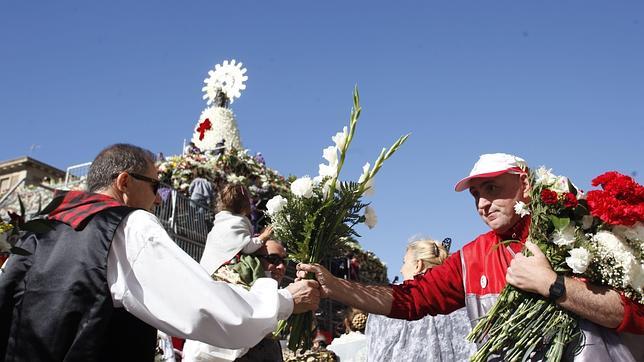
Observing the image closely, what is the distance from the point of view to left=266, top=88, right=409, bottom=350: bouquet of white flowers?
370 cm

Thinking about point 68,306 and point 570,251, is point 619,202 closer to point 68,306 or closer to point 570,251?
point 570,251

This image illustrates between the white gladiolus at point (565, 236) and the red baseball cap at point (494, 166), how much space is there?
19.4 inches

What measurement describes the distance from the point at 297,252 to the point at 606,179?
5.74 ft

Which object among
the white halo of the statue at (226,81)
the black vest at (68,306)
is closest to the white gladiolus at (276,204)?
the black vest at (68,306)

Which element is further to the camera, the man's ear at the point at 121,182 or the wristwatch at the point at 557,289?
the man's ear at the point at 121,182

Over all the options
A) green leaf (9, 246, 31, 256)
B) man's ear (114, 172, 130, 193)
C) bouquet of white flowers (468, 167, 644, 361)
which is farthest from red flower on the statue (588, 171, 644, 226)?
green leaf (9, 246, 31, 256)

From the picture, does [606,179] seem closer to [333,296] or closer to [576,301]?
[576,301]

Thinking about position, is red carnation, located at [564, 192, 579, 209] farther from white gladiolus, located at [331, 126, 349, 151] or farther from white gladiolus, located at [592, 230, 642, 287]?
white gladiolus, located at [331, 126, 349, 151]

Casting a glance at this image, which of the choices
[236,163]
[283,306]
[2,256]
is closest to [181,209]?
[236,163]

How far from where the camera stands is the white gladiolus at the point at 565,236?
2.90 m

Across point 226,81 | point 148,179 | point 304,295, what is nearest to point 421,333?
point 304,295

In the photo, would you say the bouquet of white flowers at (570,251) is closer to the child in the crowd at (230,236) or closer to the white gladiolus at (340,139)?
the white gladiolus at (340,139)

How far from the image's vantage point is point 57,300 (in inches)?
100

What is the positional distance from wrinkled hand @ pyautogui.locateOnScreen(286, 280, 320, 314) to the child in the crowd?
1.85m
